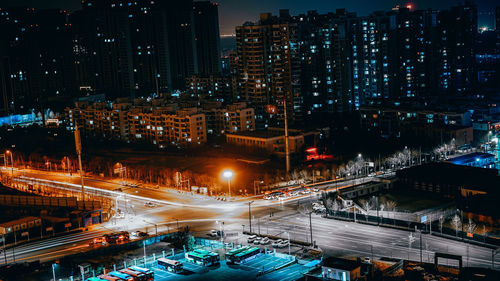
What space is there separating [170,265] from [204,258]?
0.68 metres

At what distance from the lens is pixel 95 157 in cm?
2434

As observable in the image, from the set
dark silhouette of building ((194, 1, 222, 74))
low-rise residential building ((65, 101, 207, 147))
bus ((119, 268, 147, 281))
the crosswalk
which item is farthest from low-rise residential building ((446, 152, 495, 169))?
dark silhouette of building ((194, 1, 222, 74))

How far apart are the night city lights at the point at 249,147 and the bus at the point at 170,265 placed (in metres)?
0.04

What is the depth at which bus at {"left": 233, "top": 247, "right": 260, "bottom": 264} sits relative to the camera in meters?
11.7

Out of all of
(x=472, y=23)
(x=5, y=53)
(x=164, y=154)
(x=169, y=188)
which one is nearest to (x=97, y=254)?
(x=169, y=188)

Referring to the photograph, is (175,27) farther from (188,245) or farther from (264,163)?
(188,245)

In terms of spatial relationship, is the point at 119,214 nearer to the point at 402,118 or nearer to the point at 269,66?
the point at 269,66

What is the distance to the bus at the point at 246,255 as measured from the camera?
11.7 meters

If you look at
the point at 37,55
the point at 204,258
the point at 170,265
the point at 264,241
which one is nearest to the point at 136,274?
the point at 170,265

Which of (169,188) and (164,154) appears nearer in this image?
(169,188)

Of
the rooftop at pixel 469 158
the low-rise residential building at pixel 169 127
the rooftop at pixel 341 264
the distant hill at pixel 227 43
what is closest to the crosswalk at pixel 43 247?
the rooftop at pixel 341 264

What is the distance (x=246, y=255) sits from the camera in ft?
39.0

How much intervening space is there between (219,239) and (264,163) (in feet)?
27.5

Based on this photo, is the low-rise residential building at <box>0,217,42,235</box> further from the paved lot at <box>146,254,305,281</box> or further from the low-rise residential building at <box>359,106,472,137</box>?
the low-rise residential building at <box>359,106,472,137</box>
